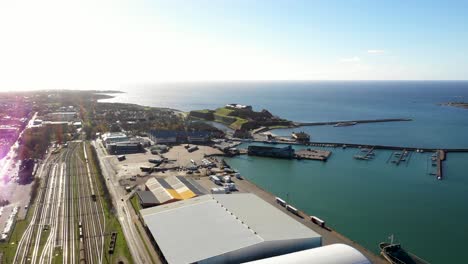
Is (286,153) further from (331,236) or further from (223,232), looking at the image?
(223,232)

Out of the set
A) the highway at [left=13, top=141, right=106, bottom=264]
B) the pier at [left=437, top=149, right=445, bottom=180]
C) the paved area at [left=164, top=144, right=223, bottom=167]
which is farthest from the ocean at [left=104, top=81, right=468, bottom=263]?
the highway at [left=13, top=141, right=106, bottom=264]

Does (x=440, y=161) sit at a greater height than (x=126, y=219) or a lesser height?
lesser

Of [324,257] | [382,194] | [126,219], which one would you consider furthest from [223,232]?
[382,194]

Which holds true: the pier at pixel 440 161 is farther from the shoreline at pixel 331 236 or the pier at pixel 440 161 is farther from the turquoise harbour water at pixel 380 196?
the shoreline at pixel 331 236

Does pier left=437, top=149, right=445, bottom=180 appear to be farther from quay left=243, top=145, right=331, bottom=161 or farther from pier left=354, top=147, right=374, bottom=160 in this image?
quay left=243, top=145, right=331, bottom=161

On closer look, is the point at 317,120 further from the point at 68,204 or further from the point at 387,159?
the point at 68,204

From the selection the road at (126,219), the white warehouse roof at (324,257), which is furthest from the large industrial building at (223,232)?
the white warehouse roof at (324,257)
